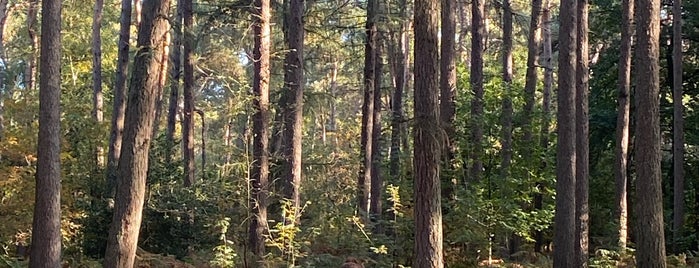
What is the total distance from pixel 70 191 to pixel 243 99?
214 inches

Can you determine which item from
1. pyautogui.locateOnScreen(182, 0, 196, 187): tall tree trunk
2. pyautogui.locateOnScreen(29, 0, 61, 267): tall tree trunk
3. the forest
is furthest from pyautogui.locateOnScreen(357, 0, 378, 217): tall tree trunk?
pyautogui.locateOnScreen(29, 0, 61, 267): tall tree trunk

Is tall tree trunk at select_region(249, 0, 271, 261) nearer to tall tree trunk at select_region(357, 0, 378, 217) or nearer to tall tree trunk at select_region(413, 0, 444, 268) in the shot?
tall tree trunk at select_region(413, 0, 444, 268)

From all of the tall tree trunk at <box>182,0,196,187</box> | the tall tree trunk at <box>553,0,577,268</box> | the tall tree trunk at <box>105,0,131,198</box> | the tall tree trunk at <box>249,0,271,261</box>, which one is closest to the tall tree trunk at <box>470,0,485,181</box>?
the tall tree trunk at <box>553,0,577,268</box>

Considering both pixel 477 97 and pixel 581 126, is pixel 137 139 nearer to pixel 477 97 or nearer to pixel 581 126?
pixel 477 97

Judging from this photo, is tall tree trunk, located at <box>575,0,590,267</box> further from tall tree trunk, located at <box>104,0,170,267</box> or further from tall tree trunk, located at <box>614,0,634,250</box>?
tall tree trunk, located at <box>104,0,170,267</box>

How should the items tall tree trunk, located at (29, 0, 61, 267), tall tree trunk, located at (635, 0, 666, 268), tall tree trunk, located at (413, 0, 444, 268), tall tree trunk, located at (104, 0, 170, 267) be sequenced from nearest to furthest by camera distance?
tall tree trunk, located at (413, 0, 444, 268) < tall tree trunk, located at (104, 0, 170, 267) < tall tree trunk, located at (29, 0, 61, 267) < tall tree trunk, located at (635, 0, 666, 268)

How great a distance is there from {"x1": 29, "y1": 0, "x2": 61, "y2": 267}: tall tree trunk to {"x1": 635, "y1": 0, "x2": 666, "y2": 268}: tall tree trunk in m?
9.77

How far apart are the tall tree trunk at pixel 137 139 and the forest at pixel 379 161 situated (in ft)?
0.08

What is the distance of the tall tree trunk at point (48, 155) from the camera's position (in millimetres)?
10242

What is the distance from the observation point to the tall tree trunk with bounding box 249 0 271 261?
11969mm

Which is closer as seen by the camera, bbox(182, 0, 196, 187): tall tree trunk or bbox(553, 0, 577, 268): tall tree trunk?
bbox(553, 0, 577, 268): tall tree trunk

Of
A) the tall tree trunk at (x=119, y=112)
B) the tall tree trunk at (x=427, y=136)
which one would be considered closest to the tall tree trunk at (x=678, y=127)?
the tall tree trunk at (x=427, y=136)

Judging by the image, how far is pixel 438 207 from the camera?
29.8 feet

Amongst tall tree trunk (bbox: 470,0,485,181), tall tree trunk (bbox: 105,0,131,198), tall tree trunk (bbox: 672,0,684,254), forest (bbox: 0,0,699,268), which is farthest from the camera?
tall tree trunk (bbox: 672,0,684,254)
